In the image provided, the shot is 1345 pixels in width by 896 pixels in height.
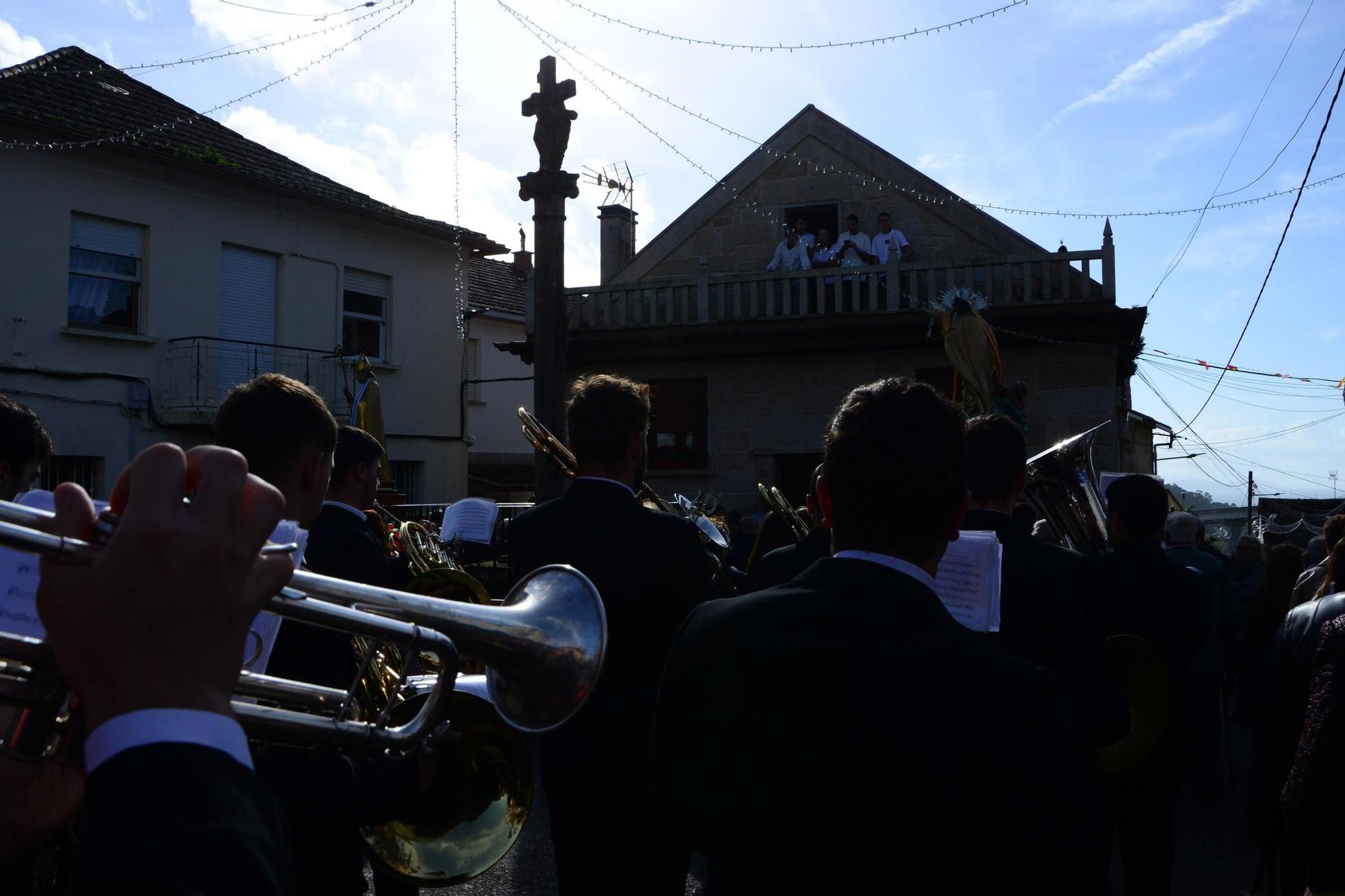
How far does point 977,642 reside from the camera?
152 cm

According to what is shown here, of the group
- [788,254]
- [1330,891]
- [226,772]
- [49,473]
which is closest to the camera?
[226,772]

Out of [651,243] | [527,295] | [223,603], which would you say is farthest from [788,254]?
[223,603]

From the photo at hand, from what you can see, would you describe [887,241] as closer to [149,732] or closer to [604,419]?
[604,419]

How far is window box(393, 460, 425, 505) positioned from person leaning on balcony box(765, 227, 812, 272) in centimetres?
771

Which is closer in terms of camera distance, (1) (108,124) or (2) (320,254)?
(1) (108,124)

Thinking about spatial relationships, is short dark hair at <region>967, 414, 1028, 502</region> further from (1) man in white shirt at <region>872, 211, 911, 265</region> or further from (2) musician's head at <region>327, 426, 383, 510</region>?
(1) man in white shirt at <region>872, 211, 911, 265</region>

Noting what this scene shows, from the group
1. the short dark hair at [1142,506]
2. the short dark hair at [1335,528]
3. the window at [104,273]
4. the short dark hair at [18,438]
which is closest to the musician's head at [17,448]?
the short dark hair at [18,438]

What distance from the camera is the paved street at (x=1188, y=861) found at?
468cm

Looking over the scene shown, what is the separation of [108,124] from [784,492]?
1089 centimetres

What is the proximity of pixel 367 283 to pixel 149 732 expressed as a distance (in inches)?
750

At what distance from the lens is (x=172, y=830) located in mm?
802

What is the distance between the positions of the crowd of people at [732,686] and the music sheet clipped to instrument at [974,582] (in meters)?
0.18

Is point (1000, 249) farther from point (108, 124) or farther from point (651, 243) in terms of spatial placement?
point (108, 124)

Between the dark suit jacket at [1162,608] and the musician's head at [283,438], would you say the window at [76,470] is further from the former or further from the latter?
the dark suit jacket at [1162,608]
